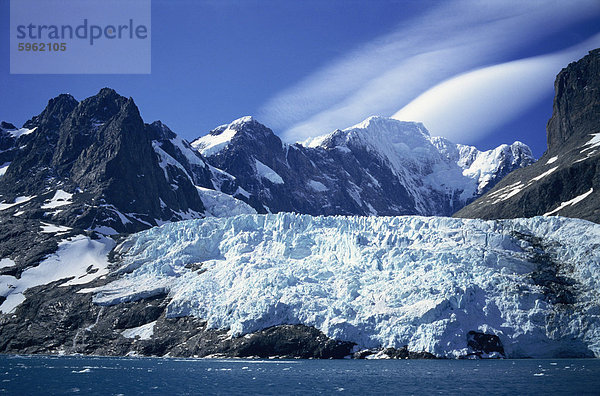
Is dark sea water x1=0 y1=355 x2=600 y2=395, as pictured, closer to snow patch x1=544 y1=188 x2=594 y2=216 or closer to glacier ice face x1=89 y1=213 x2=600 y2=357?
glacier ice face x1=89 y1=213 x2=600 y2=357

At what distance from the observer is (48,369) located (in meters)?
73.1

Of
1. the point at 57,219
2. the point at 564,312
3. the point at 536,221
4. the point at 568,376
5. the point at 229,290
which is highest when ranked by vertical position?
the point at 57,219

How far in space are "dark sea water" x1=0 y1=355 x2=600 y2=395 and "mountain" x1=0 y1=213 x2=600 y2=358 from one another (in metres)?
5.42

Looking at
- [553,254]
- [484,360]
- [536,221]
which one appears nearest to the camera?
[484,360]

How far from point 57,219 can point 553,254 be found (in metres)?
146

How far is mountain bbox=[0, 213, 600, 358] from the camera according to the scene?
86.7 metres

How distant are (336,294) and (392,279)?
9.62 meters

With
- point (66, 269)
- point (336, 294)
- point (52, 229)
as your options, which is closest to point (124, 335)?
point (66, 269)

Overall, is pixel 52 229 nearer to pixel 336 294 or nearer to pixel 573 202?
pixel 336 294

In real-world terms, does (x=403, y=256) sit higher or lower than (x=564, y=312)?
higher

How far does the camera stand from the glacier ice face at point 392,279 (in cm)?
8662

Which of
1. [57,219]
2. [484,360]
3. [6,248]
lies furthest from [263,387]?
[57,219]

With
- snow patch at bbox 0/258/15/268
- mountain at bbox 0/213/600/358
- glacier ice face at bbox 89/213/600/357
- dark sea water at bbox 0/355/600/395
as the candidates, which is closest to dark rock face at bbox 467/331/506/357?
mountain at bbox 0/213/600/358

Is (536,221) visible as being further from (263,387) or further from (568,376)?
(263,387)
